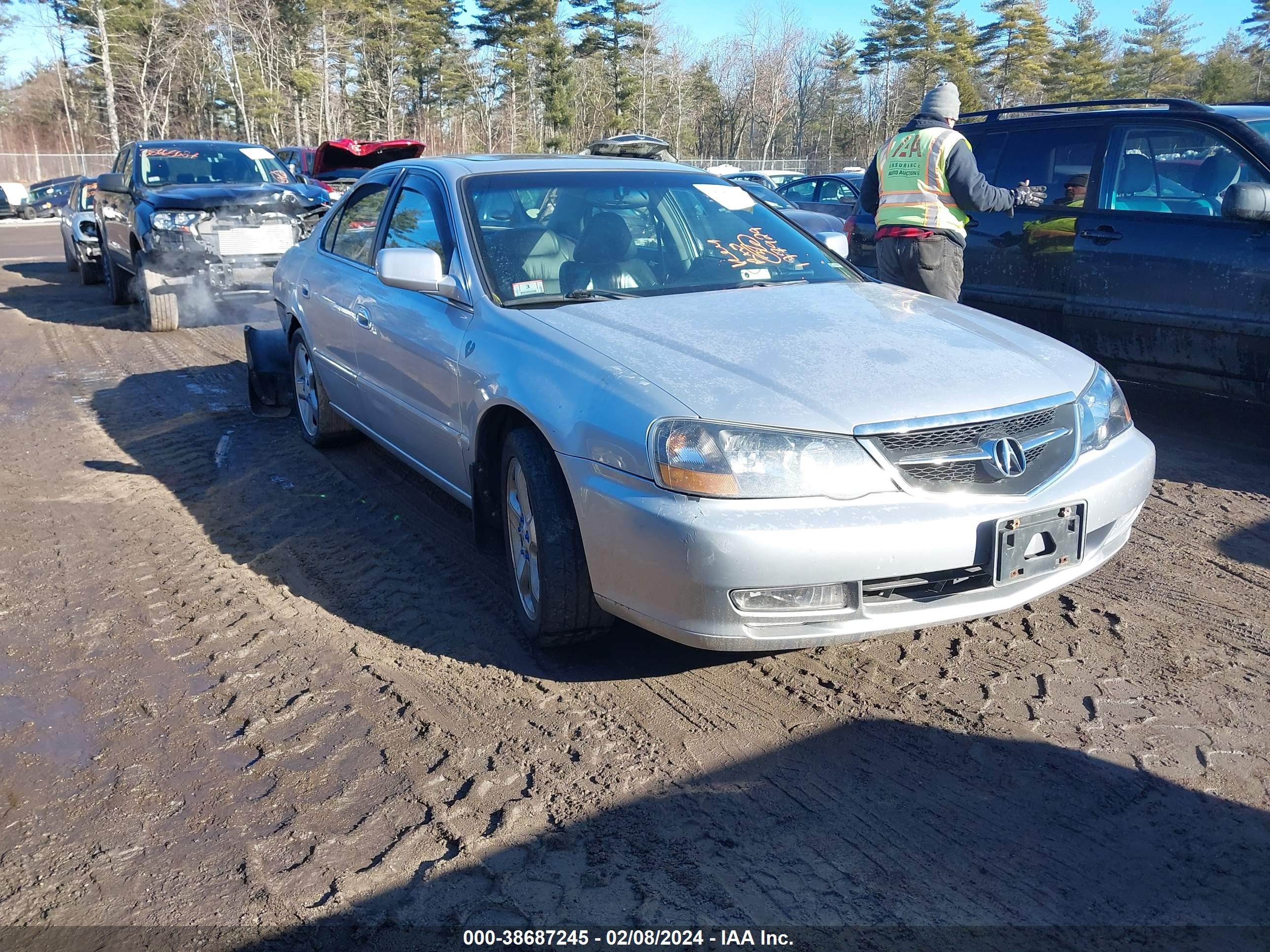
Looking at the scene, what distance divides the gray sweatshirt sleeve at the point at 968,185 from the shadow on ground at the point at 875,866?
3851mm

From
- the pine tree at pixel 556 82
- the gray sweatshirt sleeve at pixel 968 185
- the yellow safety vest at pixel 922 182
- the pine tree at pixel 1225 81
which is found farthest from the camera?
the pine tree at pixel 556 82

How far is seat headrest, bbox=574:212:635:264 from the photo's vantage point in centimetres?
411

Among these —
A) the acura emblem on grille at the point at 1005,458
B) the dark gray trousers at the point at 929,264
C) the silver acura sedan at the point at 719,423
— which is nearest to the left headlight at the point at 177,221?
the silver acura sedan at the point at 719,423

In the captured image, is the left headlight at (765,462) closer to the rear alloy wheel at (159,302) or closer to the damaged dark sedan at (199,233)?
the damaged dark sedan at (199,233)

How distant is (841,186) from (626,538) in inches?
574

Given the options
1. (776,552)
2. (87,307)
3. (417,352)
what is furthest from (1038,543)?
(87,307)

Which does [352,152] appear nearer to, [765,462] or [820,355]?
[820,355]

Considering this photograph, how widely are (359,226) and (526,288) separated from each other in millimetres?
1845

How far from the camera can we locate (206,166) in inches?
466

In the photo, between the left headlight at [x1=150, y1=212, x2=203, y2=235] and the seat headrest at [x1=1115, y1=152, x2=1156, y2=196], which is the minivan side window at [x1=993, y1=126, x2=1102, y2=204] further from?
the left headlight at [x1=150, y1=212, x2=203, y2=235]

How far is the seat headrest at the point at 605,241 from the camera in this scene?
411cm

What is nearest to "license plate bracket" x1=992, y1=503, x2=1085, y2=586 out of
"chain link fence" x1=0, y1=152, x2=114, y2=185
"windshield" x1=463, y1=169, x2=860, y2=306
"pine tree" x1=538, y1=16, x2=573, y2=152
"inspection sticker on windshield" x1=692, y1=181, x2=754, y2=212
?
"windshield" x1=463, y1=169, x2=860, y2=306

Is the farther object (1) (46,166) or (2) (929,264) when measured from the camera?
(1) (46,166)

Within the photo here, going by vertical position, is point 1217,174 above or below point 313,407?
above
